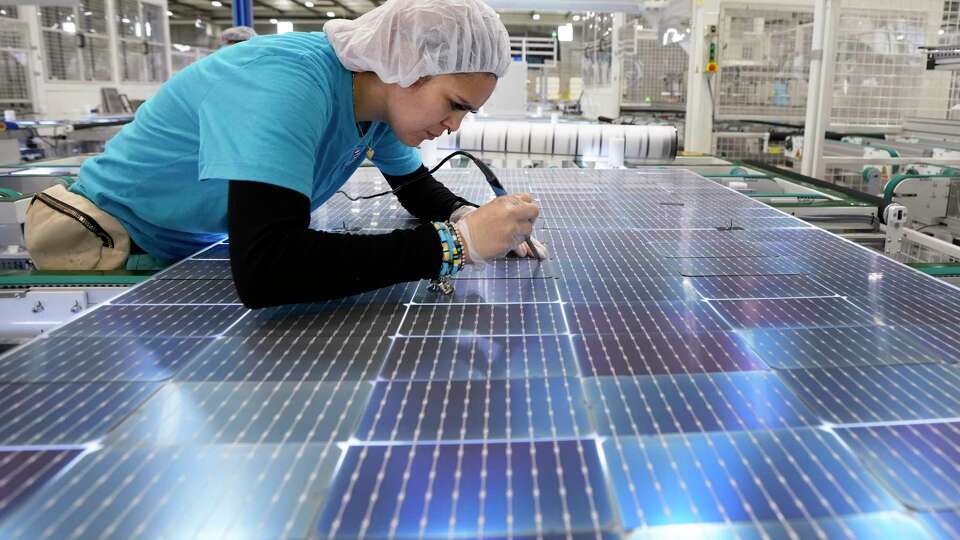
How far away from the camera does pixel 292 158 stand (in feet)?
3.52

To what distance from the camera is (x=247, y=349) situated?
3.18ft

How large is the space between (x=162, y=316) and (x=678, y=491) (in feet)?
2.90

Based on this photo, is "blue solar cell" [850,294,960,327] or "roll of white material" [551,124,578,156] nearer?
"blue solar cell" [850,294,960,327]

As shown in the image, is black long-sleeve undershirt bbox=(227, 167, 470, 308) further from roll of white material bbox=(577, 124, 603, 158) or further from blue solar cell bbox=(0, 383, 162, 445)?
roll of white material bbox=(577, 124, 603, 158)

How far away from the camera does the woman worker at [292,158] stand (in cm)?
105

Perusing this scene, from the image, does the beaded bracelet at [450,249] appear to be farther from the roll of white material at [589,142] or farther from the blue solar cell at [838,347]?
the roll of white material at [589,142]

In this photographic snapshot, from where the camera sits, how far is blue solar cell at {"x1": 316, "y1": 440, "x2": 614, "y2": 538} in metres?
0.57

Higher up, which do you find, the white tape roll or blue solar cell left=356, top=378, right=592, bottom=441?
the white tape roll

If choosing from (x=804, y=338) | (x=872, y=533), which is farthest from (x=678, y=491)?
(x=804, y=338)

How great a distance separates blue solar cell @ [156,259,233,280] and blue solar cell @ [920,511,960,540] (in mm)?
1203

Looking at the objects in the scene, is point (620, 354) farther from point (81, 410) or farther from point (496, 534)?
point (81, 410)

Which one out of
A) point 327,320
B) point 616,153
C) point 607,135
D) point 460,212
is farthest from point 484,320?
point 607,135

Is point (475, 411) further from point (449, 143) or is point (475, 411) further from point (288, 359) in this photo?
point (449, 143)

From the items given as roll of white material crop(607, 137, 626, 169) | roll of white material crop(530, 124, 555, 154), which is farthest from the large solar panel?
roll of white material crop(530, 124, 555, 154)
